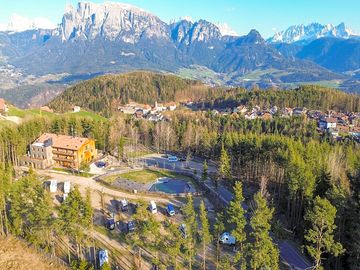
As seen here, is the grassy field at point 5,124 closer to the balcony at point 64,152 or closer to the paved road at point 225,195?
the balcony at point 64,152

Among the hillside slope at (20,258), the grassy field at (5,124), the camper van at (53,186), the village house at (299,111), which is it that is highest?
the grassy field at (5,124)

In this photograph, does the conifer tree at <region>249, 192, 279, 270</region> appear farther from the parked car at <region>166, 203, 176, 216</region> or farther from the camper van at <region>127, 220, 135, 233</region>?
the parked car at <region>166, 203, 176, 216</region>

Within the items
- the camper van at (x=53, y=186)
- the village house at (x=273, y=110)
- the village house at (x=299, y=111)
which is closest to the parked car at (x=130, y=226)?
the camper van at (x=53, y=186)

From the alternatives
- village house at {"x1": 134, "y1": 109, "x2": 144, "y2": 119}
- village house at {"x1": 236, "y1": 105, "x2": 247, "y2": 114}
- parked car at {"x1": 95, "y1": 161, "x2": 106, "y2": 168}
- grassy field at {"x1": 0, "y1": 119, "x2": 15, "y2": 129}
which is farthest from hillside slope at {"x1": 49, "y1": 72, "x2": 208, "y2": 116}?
parked car at {"x1": 95, "y1": 161, "x2": 106, "y2": 168}

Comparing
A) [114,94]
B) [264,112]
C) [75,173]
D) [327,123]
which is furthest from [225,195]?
[114,94]

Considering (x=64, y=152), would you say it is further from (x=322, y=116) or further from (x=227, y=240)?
(x=322, y=116)

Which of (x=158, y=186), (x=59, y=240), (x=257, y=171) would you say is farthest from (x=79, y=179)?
(x=257, y=171)
